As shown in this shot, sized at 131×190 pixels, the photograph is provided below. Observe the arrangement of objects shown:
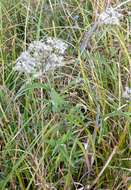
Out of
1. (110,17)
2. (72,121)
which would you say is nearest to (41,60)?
(72,121)

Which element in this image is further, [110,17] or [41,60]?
[110,17]

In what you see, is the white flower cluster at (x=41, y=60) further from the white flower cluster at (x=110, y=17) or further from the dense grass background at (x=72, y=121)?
the white flower cluster at (x=110, y=17)

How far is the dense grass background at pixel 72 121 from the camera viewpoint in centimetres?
118

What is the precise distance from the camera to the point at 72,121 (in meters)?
1.12

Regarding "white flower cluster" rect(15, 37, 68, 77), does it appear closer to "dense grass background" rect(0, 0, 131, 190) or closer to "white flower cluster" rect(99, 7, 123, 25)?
"dense grass background" rect(0, 0, 131, 190)

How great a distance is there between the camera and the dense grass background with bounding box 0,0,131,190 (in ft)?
3.86

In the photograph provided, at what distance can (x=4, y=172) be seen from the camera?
1.21 meters

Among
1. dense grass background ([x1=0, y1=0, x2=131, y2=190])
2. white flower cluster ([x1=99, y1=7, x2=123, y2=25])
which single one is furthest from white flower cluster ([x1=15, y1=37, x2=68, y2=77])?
white flower cluster ([x1=99, y1=7, x2=123, y2=25])

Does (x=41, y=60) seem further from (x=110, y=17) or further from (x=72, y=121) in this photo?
(x=110, y=17)

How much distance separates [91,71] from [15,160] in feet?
1.18

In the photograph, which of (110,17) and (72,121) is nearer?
(72,121)

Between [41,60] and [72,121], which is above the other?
[41,60]

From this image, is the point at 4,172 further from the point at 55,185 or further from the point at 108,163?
the point at 108,163

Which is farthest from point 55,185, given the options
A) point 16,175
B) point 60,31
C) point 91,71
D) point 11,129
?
point 60,31
